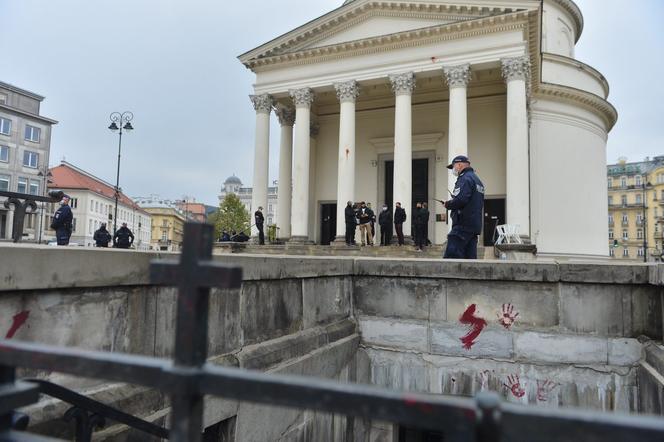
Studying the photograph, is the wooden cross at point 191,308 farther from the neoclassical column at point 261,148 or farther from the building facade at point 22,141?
the building facade at point 22,141

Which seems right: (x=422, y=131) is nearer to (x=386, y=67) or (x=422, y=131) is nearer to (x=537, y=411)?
(x=386, y=67)

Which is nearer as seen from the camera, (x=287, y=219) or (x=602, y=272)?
(x=602, y=272)

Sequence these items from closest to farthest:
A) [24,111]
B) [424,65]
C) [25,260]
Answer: [25,260] → [424,65] → [24,111]

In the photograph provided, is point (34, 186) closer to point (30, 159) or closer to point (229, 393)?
point (30, 159)

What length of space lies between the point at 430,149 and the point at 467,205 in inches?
932

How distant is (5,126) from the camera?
54594 millimetres

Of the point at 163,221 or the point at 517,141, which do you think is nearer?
the point at 517,141

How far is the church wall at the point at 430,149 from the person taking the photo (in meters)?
28.9

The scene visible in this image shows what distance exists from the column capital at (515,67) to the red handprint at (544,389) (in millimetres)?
21176

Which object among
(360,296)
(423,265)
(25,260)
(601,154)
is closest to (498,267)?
(423,265)

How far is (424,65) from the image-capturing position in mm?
25156

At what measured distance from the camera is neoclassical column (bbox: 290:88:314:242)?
2759cm

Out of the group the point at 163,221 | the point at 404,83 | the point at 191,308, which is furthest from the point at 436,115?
the point at 163,221

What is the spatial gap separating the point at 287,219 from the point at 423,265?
24719 mm
